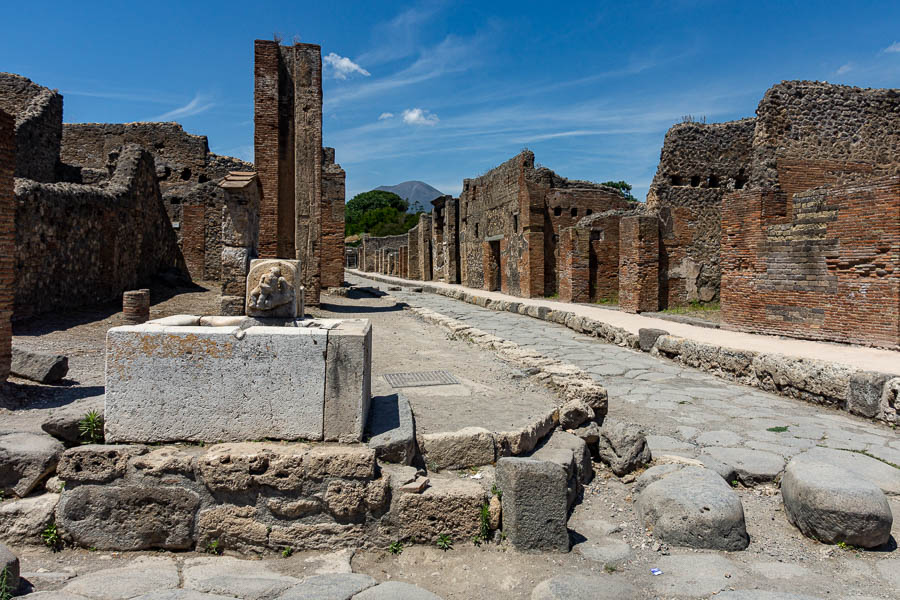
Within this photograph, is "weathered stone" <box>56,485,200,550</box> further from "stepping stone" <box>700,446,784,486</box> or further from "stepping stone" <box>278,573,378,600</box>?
"stepping stone" <box>700,446,784,486</box>

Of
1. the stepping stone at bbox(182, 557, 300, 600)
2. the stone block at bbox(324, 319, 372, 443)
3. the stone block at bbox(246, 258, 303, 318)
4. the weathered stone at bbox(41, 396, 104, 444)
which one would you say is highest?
the stone block at bbox(246, 258, 303, 318)

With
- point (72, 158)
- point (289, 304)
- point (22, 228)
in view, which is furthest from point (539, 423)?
point (72, 158)

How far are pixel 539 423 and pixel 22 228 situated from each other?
9.45 meters

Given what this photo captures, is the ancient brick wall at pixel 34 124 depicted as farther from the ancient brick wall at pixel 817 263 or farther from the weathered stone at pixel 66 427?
the ancient brick wall at pixel 817 263

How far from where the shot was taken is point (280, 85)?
48.2 ft

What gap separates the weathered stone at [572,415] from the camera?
15.1ft

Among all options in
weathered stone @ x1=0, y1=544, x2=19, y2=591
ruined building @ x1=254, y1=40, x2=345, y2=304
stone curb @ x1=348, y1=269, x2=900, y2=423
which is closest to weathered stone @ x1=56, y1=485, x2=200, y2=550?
weathered stone @ x1=0, y1=544, x2=19, y2=591

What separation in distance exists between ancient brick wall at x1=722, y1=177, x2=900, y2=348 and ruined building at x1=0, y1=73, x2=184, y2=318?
11624 mm

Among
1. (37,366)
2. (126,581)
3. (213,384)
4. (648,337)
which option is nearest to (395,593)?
(126,581)

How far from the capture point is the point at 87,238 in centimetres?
1071

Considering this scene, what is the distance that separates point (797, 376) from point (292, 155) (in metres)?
13.4

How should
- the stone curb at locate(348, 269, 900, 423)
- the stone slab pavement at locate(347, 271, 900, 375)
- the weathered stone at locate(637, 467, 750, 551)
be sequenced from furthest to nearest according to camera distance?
1. the stone slab pavement at locate(347, 271, 900, 375)
2. the stone curb at locate(348, 269, 900, 423)
3. the weathered stone at locate(637, 467, 750, 551)

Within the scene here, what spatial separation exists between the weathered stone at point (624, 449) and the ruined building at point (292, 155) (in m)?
10.7

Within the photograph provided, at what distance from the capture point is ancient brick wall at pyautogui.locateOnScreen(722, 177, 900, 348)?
26.3 ft
